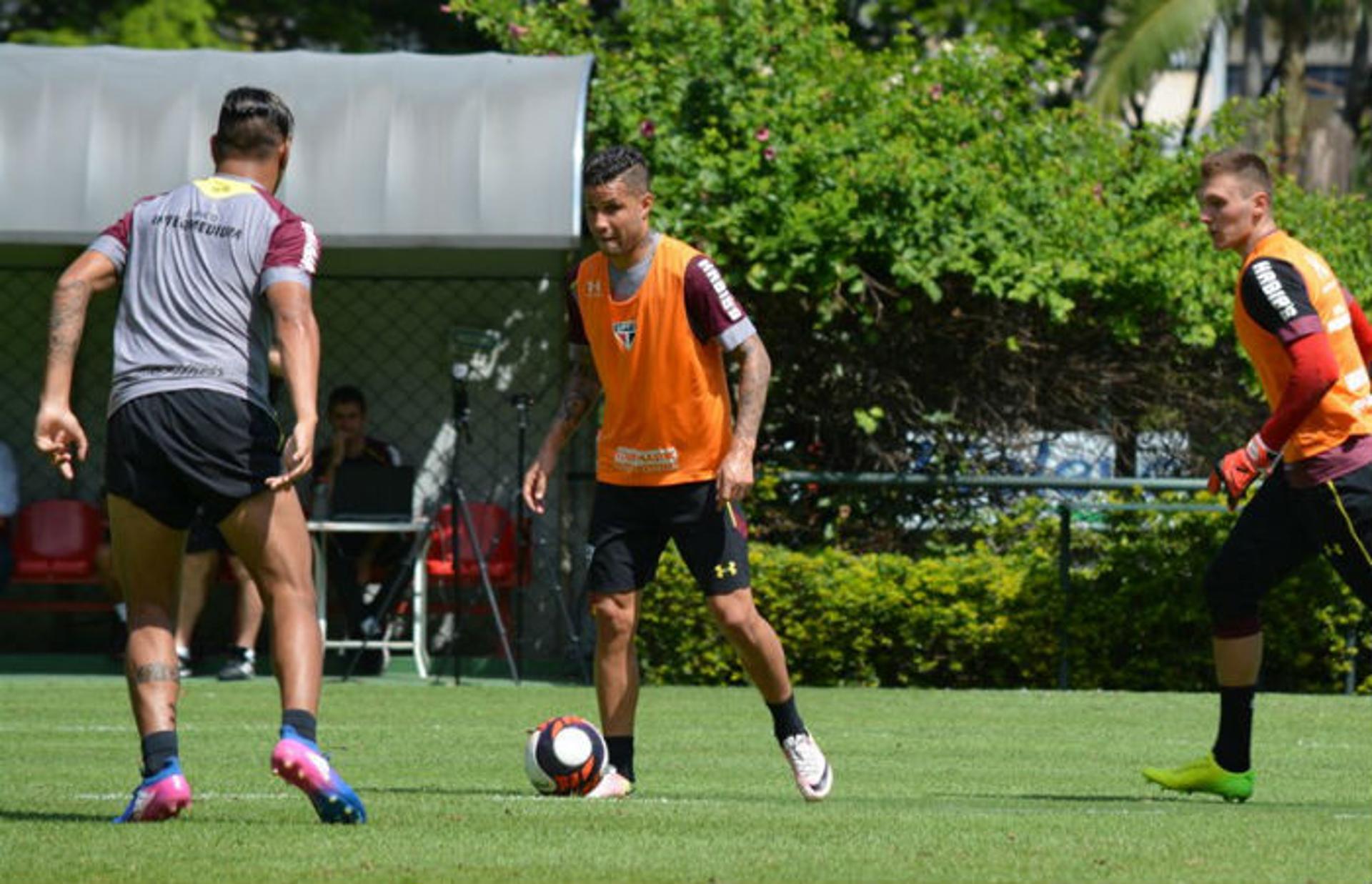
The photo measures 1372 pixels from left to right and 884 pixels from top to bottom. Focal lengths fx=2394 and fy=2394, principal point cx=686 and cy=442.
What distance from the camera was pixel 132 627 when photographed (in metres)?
7.03

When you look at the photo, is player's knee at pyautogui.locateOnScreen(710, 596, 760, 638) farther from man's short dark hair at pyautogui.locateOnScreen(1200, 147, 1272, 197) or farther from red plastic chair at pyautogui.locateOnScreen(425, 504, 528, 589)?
red plastic chair at pyautogui.locateOnScreen(425, 504, 528, 589)

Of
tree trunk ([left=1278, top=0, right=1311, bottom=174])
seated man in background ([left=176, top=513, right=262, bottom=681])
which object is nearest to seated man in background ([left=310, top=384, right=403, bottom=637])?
seated man in background ([left=176, top=513, right=262, bottom=681])

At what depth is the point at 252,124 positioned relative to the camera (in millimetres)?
7012

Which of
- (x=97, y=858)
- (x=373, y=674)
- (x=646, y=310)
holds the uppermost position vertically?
(x=646, y=310)

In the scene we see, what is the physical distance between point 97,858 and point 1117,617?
30.9 feet

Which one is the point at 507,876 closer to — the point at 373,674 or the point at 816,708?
the point at 816,708

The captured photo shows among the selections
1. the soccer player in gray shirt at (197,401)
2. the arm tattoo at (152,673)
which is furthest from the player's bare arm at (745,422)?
the arm tattoo at (152,673)

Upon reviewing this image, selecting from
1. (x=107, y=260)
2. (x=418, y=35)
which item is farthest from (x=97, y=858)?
(x=418, y=35)

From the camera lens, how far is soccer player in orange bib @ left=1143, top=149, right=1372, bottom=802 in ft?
25.4

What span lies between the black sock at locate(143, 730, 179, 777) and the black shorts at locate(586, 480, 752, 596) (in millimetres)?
1741

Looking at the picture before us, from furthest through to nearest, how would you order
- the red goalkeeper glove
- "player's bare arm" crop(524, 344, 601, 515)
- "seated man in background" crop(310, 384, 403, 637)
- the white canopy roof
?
1. "seated man in background" crop(310, 384, 403, 637)
2. the white canopy roof
3. "player's bare arm" crop(524, 344, 601, 515)
4. the red goalkeeper glove

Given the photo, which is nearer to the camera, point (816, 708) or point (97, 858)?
→ point (97, 858)

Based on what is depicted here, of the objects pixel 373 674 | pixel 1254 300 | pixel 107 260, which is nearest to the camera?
pixel 107 260

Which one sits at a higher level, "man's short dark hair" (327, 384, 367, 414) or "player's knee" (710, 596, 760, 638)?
"player's knee" (710, 596, 760, 638)
